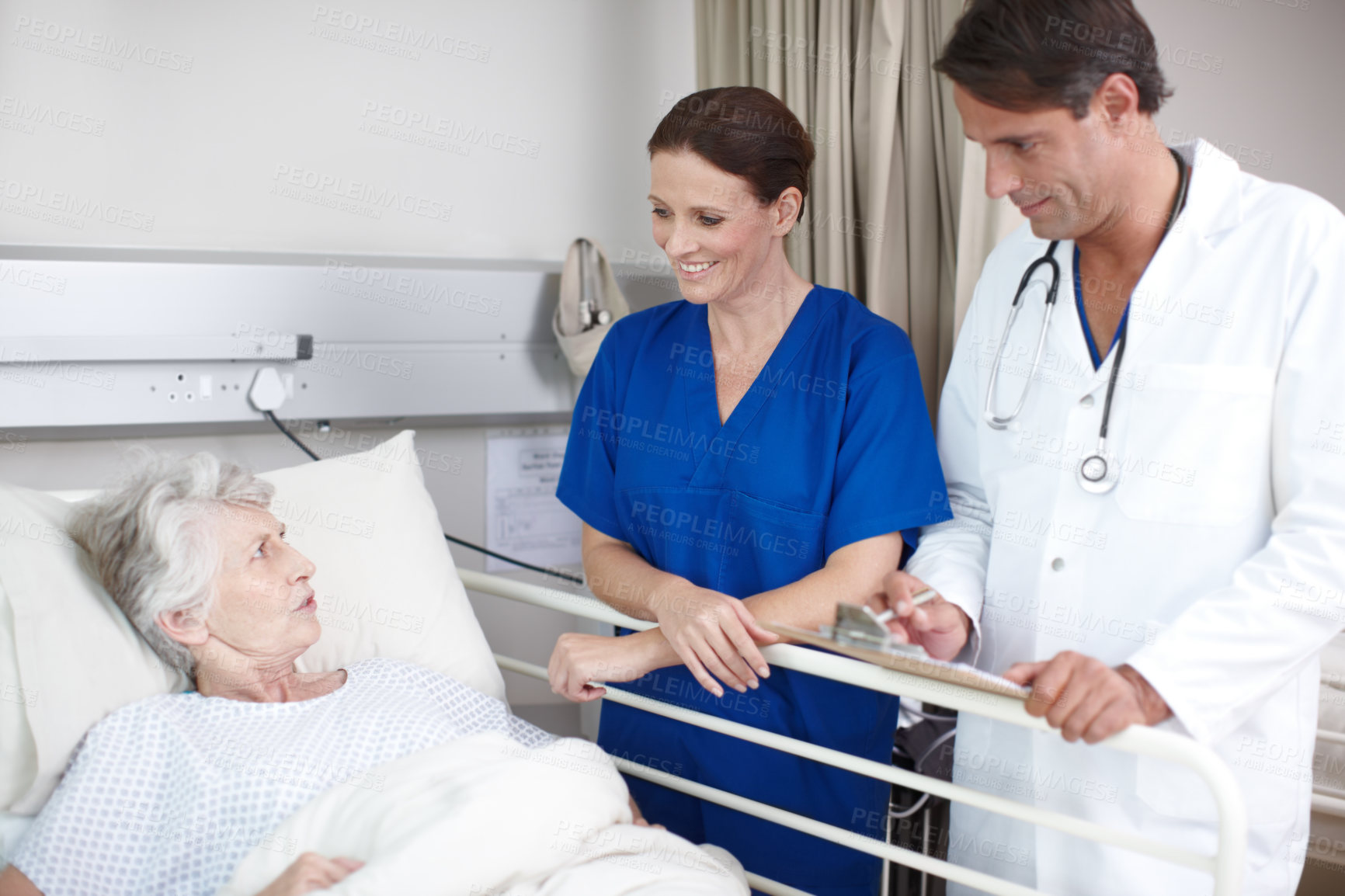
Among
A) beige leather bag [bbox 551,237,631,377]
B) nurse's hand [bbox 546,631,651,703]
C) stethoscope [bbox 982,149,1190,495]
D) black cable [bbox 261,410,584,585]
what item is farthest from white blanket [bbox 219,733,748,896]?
beige leather bag [bbox 551,237,631,377]

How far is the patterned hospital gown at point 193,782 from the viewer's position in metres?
1.15

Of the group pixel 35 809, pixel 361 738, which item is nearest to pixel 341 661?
pixel 361 738

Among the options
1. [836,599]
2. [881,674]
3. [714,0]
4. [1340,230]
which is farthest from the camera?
[714,0]

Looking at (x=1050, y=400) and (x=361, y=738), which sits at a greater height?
(x=1050, y=400)

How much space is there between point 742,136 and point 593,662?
0.69m

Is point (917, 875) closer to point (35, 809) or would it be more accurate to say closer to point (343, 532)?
point (343, 532)

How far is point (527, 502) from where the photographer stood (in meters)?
2.21

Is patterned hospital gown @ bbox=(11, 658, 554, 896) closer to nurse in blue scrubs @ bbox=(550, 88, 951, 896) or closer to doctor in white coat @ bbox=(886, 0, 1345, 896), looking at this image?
nurse in blue scrubs @ bbox=(550, 88, 951, 896)

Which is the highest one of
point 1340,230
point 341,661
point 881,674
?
point 1340,230

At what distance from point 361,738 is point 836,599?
60cm

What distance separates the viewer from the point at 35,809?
4.10ft

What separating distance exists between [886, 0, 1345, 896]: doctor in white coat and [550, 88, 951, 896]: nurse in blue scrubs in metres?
0.13

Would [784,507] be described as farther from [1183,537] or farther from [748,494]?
[1183,537]

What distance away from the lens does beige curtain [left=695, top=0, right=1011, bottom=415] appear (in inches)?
64.1
